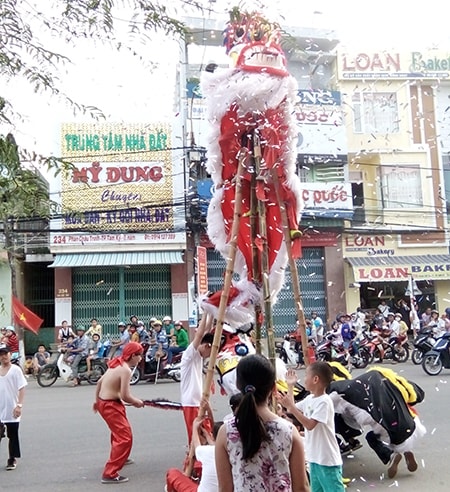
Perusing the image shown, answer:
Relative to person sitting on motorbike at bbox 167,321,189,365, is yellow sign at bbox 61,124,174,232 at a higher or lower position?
higher

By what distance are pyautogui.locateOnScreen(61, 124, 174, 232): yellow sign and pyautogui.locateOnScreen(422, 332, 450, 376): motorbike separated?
847 cm

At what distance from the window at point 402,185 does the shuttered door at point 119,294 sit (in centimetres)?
769

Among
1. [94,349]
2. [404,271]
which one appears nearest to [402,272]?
[404,271]

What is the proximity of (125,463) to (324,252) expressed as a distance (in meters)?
13.6

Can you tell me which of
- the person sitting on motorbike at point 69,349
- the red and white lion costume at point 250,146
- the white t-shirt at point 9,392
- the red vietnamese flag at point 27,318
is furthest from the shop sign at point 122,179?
the red and white lion costume at point 250,146

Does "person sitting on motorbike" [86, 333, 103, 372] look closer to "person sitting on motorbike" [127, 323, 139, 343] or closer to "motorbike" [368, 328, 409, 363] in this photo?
"person sitting on motorbike" [127, 323, 139, 343]

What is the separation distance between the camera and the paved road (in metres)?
4.96

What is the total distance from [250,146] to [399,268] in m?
15.0

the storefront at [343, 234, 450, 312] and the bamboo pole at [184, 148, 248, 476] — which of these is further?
the storefront at [343, 234, 450, 312]

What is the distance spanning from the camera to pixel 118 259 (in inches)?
649

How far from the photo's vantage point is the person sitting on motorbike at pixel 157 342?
1199cm

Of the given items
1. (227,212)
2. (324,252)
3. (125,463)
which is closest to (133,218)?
(324,252)

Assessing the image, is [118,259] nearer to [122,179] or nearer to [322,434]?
[122,179]

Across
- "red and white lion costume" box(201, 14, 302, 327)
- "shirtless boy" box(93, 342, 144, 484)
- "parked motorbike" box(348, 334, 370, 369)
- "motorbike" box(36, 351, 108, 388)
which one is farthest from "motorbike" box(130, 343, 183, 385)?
"red and white lion costume" box(201, 14, 302, 327)
